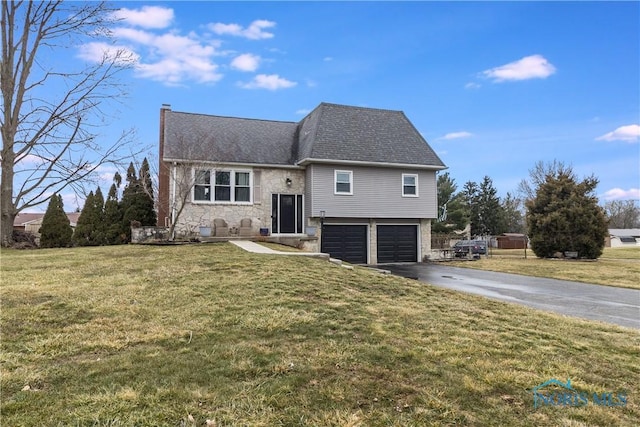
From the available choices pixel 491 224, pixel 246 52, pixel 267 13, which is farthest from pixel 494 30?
pixel 491 224

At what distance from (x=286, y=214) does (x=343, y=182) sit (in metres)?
3.08

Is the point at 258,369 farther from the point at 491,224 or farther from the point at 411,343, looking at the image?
the point at 491,224

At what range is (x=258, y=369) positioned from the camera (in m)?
3.32

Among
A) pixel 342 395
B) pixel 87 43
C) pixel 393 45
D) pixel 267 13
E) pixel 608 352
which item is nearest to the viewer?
pixel 342 395

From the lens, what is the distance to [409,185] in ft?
64.6

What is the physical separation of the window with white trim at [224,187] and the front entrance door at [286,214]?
133 cm

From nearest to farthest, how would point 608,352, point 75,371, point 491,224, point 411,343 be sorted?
point 75,371 < point 411,343 < point 608,352 < point 491,224

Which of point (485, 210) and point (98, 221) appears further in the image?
point (485, 210)

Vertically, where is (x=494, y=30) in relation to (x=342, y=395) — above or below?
above

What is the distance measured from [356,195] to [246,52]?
26.1 feet

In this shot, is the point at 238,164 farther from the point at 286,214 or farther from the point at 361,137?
the point at 361,137

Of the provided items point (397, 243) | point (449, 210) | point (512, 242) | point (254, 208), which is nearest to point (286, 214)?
point (254, 208)

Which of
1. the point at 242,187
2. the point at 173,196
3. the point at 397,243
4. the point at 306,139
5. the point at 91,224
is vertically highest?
the point at 306,139

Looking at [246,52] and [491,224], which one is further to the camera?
[491,224]
